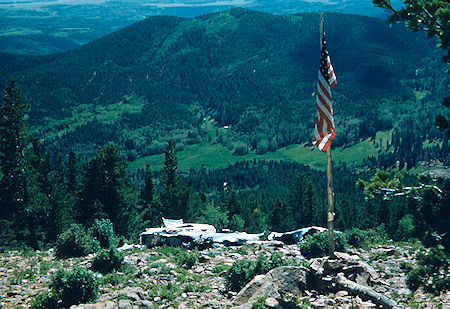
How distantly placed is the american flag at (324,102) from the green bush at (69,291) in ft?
42.5

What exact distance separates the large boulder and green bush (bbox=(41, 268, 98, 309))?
717cm

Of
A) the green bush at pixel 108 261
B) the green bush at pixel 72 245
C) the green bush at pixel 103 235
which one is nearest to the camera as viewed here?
the green bush at pixel 108 261

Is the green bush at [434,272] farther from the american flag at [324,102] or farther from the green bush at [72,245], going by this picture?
the green bush at [72,245]

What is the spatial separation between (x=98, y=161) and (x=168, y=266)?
37.0 m

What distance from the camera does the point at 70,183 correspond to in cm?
8581

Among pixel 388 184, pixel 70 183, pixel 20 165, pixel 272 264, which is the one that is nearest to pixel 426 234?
pixel 388 184

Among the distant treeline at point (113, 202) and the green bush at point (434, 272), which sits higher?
the green bush at point (434, 272)

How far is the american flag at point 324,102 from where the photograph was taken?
907 inches

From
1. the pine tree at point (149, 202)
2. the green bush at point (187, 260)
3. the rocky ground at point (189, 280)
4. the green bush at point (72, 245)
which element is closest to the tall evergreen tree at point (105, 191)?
the pine tree at point (149, 202)

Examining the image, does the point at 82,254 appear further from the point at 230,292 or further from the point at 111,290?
the point at 230,292

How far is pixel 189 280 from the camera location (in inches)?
1070

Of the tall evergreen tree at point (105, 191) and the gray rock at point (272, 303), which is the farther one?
the tall evergreen tree at point (105, 191)

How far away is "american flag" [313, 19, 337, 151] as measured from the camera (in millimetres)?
23047

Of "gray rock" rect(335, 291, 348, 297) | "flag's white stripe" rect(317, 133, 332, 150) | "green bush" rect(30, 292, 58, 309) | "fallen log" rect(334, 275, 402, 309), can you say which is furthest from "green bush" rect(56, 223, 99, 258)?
"flag's white stripe" rect(317, 133, 332, 150)
